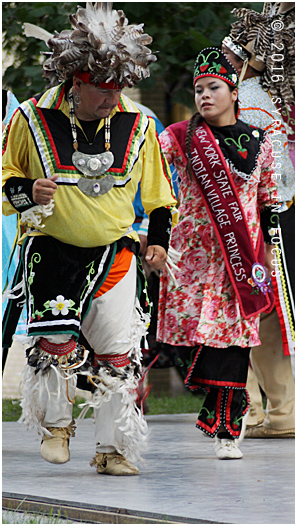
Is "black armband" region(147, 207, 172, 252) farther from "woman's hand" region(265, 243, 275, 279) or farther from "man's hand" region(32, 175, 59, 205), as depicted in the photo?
"woman's hand" region(265, 243, 275, 279)

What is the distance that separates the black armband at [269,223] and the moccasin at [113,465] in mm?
1635

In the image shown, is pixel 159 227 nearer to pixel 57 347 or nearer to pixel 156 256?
pixel 156 256

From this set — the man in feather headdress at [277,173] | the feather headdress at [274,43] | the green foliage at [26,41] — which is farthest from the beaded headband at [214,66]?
the green foliage at [26,41]

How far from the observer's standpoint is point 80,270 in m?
4.06

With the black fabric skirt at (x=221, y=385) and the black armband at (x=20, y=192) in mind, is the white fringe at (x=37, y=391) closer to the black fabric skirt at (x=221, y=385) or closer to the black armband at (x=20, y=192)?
the black armband at (x=20, y=192)

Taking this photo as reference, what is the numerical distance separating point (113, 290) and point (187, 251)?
103 cm

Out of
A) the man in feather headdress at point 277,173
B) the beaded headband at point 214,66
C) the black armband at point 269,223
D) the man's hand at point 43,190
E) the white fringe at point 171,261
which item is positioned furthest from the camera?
the man in feather headdress at point 277,173

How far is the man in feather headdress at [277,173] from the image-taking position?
566cm

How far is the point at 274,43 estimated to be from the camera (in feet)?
19.2

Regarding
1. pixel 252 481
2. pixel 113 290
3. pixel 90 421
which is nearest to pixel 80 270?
pixel 113 290

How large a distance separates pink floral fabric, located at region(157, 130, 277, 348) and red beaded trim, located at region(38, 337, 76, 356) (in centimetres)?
100

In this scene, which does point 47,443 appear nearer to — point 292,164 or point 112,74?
point 112,74
